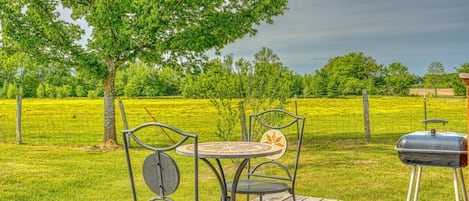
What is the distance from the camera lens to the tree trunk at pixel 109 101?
358 inches

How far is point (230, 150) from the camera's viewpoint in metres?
2.70

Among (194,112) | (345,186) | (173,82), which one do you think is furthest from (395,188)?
(194,112)

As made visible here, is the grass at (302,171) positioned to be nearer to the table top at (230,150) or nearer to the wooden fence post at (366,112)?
the wooden fence post at (366,112)

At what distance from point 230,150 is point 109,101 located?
7.03 m

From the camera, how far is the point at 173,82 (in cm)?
1048

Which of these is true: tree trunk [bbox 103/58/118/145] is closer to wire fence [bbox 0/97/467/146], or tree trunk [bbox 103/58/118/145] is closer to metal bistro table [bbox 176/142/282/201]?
wire fence [bbox 0/97/467/146]

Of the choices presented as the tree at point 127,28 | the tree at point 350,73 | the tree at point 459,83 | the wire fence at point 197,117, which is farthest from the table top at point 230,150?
the tree at point 350,73

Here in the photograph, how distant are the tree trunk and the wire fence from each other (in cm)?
109

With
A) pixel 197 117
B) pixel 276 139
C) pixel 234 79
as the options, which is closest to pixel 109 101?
pixel 234 79

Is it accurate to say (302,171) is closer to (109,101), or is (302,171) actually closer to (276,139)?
(276,139)

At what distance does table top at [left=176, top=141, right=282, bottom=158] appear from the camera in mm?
2486

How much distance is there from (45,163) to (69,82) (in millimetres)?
5429

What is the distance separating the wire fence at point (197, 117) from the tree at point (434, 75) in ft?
2.73

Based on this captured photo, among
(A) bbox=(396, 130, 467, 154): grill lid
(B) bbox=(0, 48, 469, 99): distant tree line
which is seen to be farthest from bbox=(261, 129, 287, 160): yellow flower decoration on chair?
(B) bbox=(0, 48, 469, 99): distant tree line
